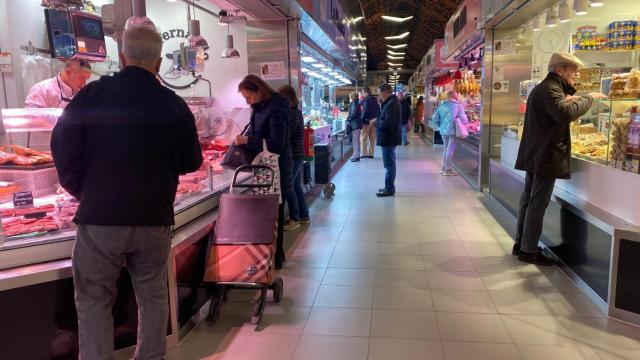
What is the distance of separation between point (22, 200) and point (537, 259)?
3.85 m

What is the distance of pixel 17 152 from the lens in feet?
9.84

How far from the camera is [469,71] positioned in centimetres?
1109

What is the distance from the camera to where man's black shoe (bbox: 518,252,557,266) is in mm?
4141

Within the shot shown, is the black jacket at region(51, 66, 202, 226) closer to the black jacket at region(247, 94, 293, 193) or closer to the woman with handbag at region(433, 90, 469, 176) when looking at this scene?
the black jacket at region(247, 94, 293, 193)

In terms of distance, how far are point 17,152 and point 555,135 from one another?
3.88 metres

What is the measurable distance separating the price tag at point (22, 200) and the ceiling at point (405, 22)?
11494mm

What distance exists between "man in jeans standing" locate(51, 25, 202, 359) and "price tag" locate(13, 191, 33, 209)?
A: 0.60m

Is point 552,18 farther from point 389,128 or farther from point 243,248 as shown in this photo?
point 243,248

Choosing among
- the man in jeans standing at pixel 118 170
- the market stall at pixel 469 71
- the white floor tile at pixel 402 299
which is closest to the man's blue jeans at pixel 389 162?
the market stall at pixel 469 71

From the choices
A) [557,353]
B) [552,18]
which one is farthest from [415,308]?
[552,18]

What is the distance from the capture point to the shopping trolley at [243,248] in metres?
3.19

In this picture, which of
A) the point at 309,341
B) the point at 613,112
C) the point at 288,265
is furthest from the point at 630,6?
the point at 309,341

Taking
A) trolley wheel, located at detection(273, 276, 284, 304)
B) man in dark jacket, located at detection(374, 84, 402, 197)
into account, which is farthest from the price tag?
man in dark jacket, located at detection(374, 84, 402, 197)

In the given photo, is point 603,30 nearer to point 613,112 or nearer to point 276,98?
point 613,112
